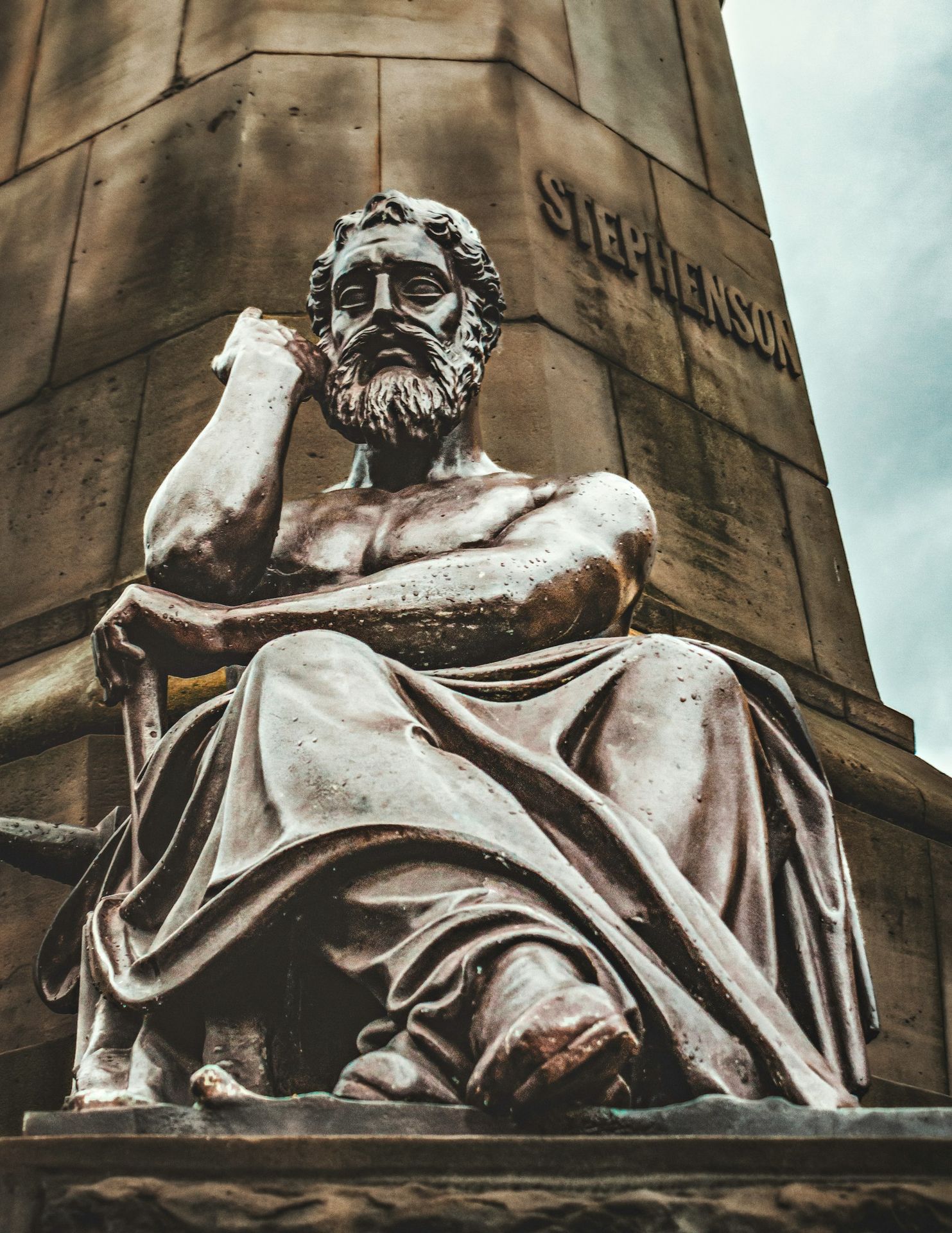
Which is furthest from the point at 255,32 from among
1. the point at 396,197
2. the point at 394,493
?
the point at 394,493

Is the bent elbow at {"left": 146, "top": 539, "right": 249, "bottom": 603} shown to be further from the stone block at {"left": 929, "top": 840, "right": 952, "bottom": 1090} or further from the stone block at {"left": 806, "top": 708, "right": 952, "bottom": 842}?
the stone block at {"left": 929, "top": 840, "right": 952, "bottom": 1090}

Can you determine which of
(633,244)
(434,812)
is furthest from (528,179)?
(434,812)

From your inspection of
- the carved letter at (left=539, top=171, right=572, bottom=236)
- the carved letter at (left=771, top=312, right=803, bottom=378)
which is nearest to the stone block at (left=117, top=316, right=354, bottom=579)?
the carved letter at (left=539, top=171, right=572, bottom=236)

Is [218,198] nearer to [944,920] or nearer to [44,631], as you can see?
[44,631]

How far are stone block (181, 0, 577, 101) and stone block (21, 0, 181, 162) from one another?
0.19 metres

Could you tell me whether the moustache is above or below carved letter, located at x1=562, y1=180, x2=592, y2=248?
below

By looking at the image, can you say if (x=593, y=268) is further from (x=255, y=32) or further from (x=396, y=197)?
(x=396, y=197)

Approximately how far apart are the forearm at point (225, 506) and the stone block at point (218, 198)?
255 cm

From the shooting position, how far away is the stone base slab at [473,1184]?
2279 mm

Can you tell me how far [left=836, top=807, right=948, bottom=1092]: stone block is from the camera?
545 cm

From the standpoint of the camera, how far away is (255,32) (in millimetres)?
7691

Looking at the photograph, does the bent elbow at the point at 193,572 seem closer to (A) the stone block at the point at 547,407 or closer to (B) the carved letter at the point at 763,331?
(A) the stone block at the point at 547,407

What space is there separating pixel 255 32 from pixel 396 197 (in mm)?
3436

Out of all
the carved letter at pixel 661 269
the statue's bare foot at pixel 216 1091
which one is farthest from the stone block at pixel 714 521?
the statue's bare foot at pixel 216 1091
